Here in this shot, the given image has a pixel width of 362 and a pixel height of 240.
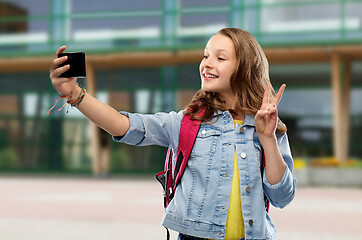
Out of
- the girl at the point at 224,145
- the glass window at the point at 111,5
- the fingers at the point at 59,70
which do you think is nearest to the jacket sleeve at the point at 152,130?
the girl at the point at 224,145

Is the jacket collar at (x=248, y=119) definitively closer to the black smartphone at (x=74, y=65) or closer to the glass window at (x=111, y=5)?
the black smartphone at (x=74, y=65)

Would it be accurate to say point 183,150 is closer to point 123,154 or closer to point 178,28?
point 178,28

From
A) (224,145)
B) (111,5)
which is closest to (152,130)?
(224,145)

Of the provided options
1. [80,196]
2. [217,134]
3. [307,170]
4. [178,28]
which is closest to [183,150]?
[217,134]

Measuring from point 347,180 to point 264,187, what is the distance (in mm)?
12750

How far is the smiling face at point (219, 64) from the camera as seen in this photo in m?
2.18

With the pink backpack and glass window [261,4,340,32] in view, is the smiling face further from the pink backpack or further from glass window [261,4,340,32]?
glass window [261,4,340,32]

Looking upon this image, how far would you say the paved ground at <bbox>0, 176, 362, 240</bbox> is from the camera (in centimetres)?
682

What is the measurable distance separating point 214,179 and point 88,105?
562 millimetres

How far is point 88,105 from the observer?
77.0 inches

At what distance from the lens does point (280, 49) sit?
14461 mm

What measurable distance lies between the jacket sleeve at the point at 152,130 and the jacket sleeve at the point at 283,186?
0.41 m

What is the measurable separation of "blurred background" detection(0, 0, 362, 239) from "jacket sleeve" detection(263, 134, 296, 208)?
12.3m

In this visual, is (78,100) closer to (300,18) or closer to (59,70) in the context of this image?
(59,70)
